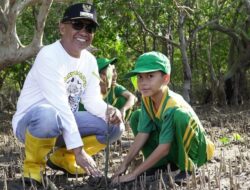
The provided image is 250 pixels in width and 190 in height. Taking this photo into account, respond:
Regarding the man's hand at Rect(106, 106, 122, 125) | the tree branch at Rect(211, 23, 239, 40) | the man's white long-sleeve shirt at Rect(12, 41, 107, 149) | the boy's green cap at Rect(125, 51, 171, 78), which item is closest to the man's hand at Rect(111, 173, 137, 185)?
the man's white long-sleeve shirt at Rect(12, 41, 107, 149)

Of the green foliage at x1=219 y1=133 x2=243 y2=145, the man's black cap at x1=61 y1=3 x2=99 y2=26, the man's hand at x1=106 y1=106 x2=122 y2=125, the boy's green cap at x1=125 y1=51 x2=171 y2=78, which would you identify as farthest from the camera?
the green foliage at x1=219 y1=133 x2=243 y2=145

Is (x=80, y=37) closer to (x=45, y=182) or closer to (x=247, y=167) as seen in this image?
(x=45, y=182)

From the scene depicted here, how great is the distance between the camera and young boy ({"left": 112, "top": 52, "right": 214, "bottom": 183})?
3.08 meters

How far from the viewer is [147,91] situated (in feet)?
10.4

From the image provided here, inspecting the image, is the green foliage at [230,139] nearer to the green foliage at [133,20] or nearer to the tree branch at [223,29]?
the green foliage at [133,20]

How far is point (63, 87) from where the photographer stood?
10.8ft

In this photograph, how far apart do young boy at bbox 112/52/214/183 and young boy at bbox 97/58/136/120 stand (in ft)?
3.74

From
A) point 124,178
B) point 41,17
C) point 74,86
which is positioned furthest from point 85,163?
point 41,17

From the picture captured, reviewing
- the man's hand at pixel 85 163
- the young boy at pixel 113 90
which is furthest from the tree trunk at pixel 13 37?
the man's hand at pixel 85 163

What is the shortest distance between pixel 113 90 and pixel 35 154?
5.79 feet

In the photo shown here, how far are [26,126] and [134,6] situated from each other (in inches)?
272

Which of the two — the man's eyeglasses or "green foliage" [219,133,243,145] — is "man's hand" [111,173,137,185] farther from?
"green foliage" [219,133,243,145]

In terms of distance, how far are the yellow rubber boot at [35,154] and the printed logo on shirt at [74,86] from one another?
39cm

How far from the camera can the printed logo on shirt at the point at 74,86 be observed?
11.3 feet
